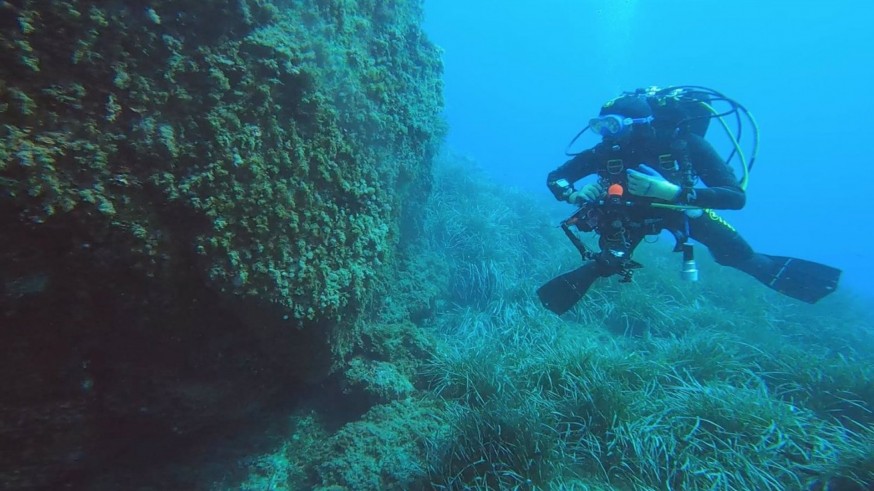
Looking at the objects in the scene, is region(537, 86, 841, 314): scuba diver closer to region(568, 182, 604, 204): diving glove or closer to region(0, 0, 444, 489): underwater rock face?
region(568, 182, 604, 204): diving glove

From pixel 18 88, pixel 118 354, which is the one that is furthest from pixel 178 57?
pixel 118 354

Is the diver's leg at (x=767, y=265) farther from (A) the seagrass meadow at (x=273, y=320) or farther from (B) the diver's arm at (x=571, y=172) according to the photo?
(B) the diver's arm at (x=571, y=172)

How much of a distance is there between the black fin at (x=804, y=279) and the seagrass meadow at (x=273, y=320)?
95 cm


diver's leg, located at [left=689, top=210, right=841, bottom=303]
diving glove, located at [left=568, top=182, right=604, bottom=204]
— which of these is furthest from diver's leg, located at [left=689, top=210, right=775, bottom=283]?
diving glove, located at [left=568, top=182, right=604, bottom=204]

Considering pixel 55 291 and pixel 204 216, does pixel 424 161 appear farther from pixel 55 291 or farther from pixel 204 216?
pixel 55 291

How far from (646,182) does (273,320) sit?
368 centimetres

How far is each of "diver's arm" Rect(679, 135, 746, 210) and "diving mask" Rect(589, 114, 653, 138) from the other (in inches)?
25.2

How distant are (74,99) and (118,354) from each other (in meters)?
1.47

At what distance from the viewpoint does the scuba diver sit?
4.17 m

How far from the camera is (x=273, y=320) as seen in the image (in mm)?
2586

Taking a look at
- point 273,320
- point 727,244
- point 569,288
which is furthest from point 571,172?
point 273,320

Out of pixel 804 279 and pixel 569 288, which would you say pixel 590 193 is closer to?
pixel 569 288

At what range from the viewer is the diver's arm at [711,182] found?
411 centimetres

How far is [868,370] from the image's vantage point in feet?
16.3
